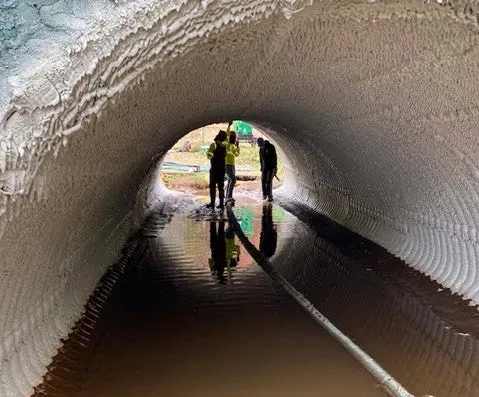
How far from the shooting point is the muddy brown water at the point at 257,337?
194 inches

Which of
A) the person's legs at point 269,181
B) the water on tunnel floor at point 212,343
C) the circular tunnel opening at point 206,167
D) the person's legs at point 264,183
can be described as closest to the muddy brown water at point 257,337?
the water on tunnel floor at point 212,343

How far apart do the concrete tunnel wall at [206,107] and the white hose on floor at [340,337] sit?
59.7 inches

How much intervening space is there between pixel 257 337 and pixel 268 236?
593 centimetres

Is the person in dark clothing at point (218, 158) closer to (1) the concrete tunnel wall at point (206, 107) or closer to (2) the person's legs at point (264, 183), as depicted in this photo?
(2) the person's legs at point (264, 183)

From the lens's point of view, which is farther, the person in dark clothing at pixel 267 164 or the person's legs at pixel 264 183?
the person's legs at pixel 264 183

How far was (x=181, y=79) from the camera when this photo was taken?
187 inches

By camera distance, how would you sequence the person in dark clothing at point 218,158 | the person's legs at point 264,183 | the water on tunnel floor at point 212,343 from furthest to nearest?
the person's legs at point 264,183
the person in dark clothing at point 218,158
the water on tunnel floor at point 212,343

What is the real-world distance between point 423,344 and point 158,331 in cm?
227

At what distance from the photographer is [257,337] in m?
5.93

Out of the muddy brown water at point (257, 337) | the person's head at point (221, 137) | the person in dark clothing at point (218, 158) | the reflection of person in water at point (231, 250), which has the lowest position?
the reflection of person in water at point (231, 250)

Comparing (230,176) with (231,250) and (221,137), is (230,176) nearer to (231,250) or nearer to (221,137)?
(221,137)

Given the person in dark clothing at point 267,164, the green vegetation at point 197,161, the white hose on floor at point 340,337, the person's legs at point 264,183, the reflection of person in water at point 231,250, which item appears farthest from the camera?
the green vegetation at point 197,161

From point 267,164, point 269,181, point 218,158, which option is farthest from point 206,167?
point 218,158

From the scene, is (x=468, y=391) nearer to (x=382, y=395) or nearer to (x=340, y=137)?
(x=382, y=395)
